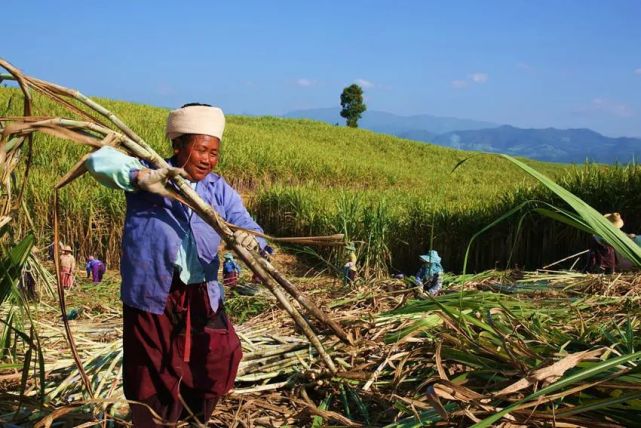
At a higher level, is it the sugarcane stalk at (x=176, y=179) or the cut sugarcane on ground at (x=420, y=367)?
the sugarcane stalk at (x=176, y=179)

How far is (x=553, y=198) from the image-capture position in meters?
7.16

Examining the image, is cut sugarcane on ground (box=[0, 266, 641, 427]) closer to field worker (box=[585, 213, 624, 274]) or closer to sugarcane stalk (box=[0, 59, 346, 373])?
sugarcane stalk (box=[0, 59, 346, 373])

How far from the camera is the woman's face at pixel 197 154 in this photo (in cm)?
188

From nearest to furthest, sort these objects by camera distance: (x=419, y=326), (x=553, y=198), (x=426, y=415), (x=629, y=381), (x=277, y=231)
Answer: (x=629, y=381), (x=426, y=415), (x=419, y=326), (x=553, y=198), (x=277, y=231)

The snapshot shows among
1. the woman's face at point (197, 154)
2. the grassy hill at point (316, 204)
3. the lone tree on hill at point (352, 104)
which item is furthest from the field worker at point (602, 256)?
the lone tree on hill at point (352, 104)

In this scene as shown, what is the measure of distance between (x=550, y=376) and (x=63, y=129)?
150 cm

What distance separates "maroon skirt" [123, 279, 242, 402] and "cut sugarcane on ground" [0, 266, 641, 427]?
0.13 meters

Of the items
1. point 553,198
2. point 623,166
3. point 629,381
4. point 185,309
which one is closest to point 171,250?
point 185,309

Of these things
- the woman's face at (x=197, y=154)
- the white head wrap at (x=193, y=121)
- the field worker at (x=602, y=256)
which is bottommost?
the field worker at (x=602, y=256)

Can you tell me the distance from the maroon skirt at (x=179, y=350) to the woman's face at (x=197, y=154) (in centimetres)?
38

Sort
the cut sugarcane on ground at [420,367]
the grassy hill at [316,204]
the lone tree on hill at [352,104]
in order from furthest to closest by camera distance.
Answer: the lone tree on hill at [352,104] → the grassy hill at [316,204] → the cut sugarcane on ground at [420,367]

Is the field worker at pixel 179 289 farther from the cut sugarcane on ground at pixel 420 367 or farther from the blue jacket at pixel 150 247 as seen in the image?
the cut sugarcane on ground at pixel 420 367

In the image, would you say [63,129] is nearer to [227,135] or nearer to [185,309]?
[185,309]

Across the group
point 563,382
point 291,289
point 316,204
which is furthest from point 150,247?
point 316,204
